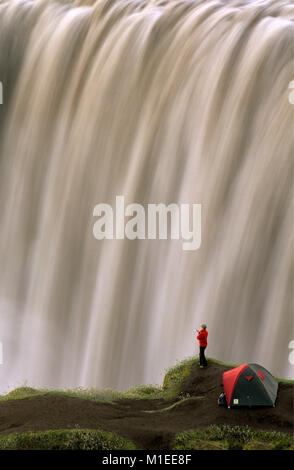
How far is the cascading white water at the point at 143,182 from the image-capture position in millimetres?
13789

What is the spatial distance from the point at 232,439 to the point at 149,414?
5.86 ft

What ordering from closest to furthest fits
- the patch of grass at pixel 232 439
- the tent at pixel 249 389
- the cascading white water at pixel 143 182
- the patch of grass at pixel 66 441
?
the patch of grass at pixel 232 439
the patch of grass at pixel 66 441
the tent at pixel 249 389
the cascading white water at pixel 143 182

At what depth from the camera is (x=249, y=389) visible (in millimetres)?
8969

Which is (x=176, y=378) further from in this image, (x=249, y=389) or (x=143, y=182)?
(x=143, y=182)

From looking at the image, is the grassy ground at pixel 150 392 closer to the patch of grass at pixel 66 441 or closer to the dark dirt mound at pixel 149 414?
the dark dirt mound at pixel 149 414

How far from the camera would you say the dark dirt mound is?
338 inches

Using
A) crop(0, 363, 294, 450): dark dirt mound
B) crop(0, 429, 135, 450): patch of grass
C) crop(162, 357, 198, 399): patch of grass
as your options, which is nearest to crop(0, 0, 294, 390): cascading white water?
crop(162, 357, 198, 399): patch of grass

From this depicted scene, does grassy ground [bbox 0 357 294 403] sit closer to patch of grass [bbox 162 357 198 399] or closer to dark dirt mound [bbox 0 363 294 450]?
patch of grass [bbox 162 357 198 399]

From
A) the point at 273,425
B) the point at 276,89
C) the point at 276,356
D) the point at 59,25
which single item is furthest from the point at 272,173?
the point at 59,25

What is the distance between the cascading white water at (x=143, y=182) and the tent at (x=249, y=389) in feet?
11.2

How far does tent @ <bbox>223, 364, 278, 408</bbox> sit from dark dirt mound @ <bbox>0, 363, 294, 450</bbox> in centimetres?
13

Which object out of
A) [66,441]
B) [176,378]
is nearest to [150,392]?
[176,378]

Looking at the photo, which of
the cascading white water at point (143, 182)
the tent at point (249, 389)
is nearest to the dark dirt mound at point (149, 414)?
the tent at point (249, 389)

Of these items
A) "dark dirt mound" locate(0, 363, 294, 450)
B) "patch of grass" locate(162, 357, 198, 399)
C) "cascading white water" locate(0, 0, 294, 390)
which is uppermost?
"cascading white water" locate(0, 0, 294, 390)
